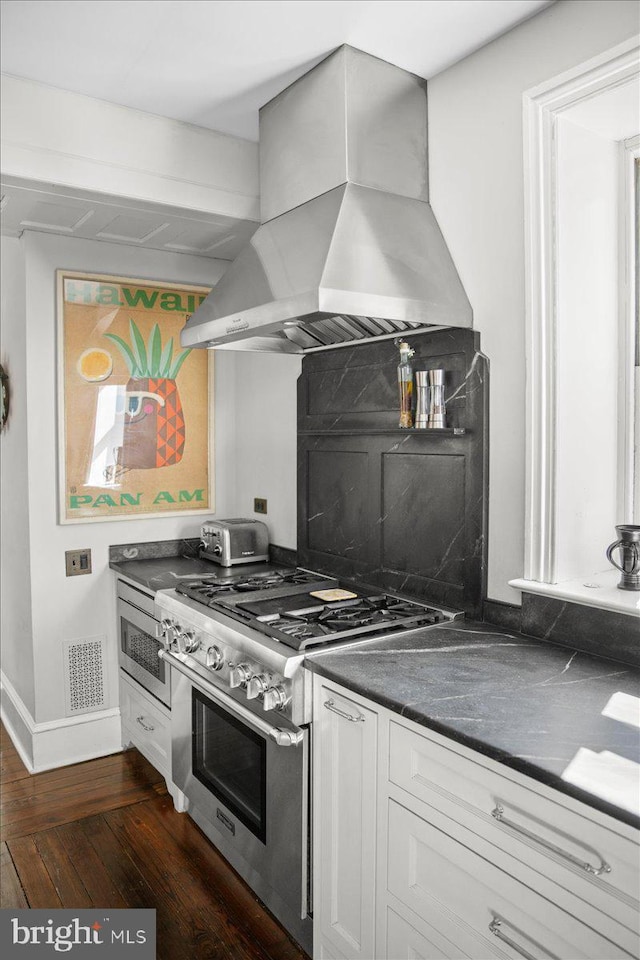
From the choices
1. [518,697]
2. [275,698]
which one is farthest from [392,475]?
[518,697]

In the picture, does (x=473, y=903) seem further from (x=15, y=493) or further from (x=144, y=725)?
(x=15, y=493)

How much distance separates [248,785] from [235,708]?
26 centimetres

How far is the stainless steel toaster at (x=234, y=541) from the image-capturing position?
3084mm

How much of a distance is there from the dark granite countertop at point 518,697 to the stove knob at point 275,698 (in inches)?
4.8

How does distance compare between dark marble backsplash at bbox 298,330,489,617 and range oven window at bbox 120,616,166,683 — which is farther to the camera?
range oven window at bbox 120,616,166,683

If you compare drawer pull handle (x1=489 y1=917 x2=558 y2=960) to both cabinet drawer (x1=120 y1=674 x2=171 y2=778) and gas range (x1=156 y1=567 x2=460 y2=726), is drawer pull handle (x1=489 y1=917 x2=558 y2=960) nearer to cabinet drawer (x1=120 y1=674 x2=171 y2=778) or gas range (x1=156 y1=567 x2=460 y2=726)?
gas range (x1=156 y1=567 x2=460 y2=726)

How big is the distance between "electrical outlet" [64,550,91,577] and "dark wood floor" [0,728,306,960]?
2.85 ft

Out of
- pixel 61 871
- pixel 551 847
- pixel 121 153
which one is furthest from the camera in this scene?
pixel 121 153

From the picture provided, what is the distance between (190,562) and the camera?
3.22 m

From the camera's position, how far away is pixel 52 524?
9.91 feet

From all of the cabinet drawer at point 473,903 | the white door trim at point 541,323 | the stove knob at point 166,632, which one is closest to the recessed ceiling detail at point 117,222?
the white door trim at point 541,323

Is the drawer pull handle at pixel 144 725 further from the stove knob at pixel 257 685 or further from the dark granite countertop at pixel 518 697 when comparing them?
the dark granite countertop at pixel 518 697

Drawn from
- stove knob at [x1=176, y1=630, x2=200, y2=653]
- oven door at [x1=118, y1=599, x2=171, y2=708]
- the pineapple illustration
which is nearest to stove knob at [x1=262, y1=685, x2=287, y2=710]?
stove knob at [x1=176, y1=630, x2=200, y2=653]

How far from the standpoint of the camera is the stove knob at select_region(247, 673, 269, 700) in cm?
190
